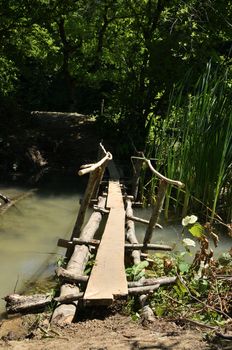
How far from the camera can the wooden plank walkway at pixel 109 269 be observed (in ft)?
12.6

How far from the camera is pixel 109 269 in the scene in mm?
4379

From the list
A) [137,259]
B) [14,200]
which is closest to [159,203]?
[137,259]

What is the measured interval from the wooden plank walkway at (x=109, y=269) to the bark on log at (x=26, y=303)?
473 millimetres

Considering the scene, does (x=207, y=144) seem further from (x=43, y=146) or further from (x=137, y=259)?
(x=43, y=146)

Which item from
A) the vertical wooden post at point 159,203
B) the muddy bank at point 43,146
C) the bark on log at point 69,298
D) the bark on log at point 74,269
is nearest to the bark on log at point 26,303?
the bark on log at point 74,269

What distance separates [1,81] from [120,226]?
8.93 metres

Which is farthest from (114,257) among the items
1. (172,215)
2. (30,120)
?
(30,120)

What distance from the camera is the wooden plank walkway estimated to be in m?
3.84

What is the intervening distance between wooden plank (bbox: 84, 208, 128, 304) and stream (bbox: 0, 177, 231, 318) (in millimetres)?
953

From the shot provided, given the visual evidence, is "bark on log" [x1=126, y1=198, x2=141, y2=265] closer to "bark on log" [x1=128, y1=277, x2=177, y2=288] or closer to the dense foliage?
"bark on log" [x1=128, y1=277, x2=177, y2=288]

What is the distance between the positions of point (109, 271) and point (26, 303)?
76cm

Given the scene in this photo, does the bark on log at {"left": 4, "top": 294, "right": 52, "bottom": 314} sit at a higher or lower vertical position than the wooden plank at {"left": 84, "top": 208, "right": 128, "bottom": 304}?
lower

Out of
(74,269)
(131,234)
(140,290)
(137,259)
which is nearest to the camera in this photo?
(140,290)

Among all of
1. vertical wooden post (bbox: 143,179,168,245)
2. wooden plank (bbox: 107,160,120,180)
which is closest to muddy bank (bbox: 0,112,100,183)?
wooden plank (bbox: 107,160,120,180)
